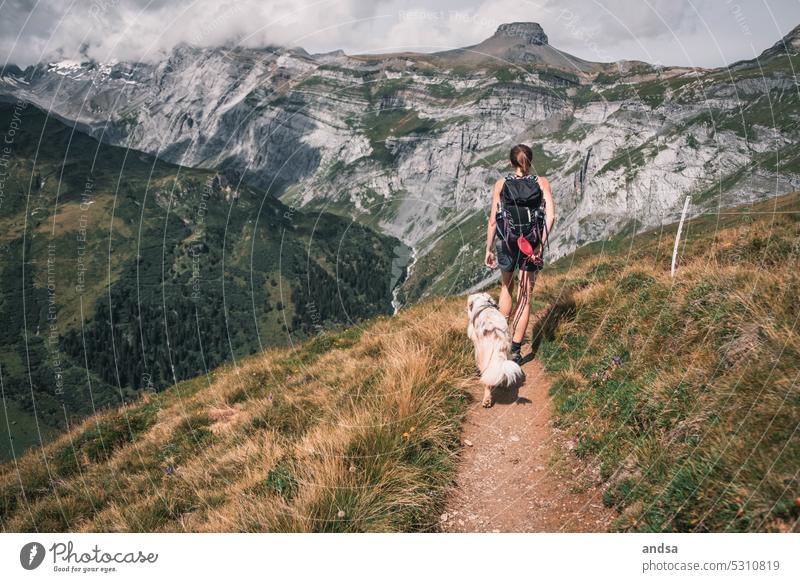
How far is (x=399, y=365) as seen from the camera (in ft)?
23.8

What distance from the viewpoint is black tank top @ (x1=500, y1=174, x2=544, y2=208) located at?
752 cm

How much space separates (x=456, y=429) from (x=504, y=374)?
3.35 feet

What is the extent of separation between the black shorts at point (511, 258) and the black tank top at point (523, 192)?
2.34 feet

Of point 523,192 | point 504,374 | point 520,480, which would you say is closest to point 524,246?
point 523,192

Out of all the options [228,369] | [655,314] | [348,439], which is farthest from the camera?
[228,369]

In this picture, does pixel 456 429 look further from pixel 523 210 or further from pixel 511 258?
pixel 523 210

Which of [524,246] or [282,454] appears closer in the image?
[282,454]

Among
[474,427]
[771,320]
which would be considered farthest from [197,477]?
[771,320]

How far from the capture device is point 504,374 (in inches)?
246

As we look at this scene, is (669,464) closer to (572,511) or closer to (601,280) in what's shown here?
(572,511)

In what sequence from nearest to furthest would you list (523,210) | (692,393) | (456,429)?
(692,393)
(456,429)
(523,210)

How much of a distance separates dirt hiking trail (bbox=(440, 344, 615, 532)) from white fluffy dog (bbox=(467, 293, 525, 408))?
61 cm

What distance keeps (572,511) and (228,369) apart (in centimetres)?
1188

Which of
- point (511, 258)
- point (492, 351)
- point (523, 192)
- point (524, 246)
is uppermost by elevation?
point (523, 192)
